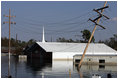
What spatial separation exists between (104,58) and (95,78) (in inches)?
1336

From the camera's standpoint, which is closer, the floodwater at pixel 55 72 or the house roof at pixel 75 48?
the floodwater at pixel 55 72

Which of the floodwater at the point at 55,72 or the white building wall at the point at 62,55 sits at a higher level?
the white building wall at the point at 62,55

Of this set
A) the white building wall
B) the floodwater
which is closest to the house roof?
the white building wall

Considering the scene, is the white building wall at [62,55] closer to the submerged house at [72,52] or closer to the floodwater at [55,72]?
the submerged house at [72,52]

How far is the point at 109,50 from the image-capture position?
2677 inches

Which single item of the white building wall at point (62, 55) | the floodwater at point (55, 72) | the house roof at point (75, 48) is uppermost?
the house roof at point (75, 48)

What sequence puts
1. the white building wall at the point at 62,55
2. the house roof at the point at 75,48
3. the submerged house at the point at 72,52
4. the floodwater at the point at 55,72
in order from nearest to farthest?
the floodwater at the point at 55,72
the submerged house at the point at 72,52
the white building wall at the point at 62,55
the house roof at the point at 75,48

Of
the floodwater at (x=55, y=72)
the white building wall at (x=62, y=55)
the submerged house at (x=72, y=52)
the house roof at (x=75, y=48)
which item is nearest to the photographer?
the floodwater at (x=55, y=72)

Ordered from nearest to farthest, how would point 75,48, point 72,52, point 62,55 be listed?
point 62,55 → point 72,52 → point 75,48

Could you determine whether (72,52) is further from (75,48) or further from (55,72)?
(55,72)

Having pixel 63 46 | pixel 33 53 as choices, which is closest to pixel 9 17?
pixel 63 46

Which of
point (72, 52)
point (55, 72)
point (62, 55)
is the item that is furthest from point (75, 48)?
point (55, 72)

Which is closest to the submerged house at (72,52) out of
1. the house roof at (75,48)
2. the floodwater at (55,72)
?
the house roof at (75,48)

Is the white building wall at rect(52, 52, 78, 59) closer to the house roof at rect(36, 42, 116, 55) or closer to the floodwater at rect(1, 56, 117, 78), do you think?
the house roof at rect(36, 42, 116, 55)
